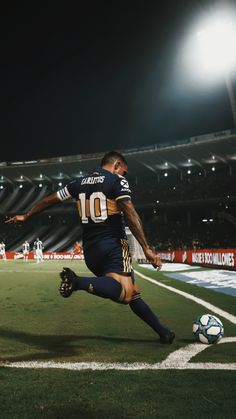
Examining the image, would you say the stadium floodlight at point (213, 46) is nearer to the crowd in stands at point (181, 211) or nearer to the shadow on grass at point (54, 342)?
the shadow on grass at point (54, 342)

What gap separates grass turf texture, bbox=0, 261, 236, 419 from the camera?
297 centimetres

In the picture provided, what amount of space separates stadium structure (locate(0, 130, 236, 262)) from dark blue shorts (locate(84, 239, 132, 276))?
32576mm

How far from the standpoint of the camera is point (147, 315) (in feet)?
16.7

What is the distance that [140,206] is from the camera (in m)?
56.2

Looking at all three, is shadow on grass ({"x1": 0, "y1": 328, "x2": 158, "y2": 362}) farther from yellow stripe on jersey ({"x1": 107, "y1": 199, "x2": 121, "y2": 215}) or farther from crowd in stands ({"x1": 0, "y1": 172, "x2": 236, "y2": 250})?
crowd in stands ({"x1": 0, "y1": 172, "x2": 236, "y2": 250})

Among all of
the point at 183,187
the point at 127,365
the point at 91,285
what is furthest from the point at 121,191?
the point at 183,187

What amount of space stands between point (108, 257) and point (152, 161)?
50.4 meters

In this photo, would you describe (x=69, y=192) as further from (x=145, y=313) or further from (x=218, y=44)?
(x=218, y=44)

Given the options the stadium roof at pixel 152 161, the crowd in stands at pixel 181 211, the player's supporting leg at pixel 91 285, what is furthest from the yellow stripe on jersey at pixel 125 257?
the stadium roof at pixel 152 161

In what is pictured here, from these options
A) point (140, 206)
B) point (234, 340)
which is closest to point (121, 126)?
point (140, 206)

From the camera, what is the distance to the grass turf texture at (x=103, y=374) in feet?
9.75

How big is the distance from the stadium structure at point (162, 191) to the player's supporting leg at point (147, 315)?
31890mm

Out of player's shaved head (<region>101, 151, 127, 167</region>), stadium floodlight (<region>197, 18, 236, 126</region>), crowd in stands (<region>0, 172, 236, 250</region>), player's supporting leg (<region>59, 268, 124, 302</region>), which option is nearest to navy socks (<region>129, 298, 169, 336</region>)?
player's supporting leg (<region>59, 268, 124, 302</region>)

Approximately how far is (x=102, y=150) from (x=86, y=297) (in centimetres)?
5164
